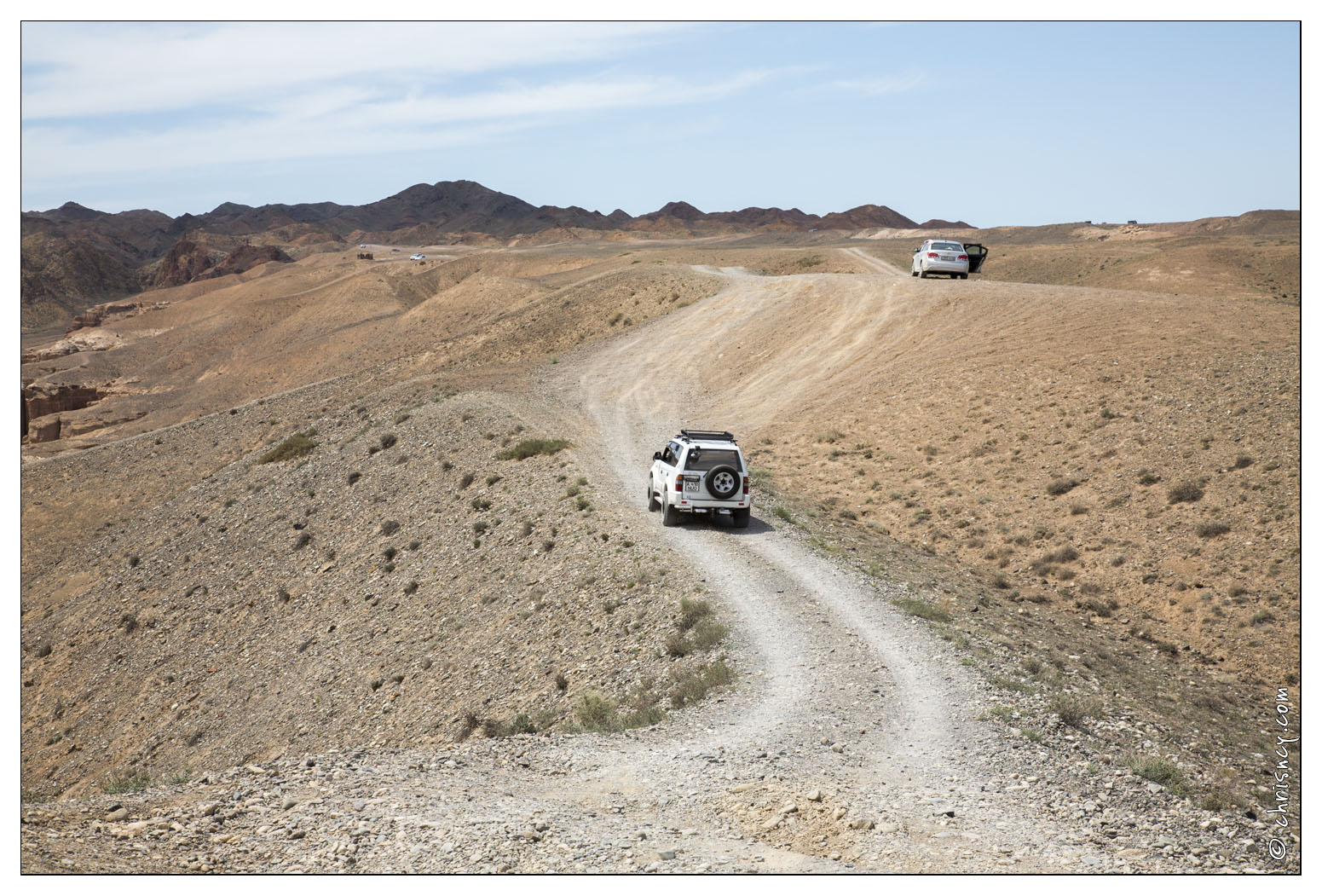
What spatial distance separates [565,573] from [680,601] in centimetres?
439

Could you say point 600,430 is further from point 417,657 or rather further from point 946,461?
point 417,657

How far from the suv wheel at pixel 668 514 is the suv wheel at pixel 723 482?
1.20 metres

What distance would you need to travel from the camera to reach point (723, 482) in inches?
925

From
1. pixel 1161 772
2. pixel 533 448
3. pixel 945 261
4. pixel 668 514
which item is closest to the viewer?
pixel 1161 772

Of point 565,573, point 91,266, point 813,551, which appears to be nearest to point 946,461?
point 813,551

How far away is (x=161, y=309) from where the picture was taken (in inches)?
4345

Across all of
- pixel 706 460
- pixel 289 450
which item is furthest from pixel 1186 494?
pixel 289 450

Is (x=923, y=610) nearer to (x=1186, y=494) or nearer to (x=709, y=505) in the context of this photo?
(x=709, y=505)

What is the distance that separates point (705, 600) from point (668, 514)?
211 inches

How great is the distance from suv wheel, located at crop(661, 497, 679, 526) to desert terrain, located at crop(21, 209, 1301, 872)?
40 centimetres

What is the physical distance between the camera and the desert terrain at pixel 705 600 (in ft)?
37.3

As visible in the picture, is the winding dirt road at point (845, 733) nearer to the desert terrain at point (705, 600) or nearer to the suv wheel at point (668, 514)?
the desert terrain at point (705, 600)

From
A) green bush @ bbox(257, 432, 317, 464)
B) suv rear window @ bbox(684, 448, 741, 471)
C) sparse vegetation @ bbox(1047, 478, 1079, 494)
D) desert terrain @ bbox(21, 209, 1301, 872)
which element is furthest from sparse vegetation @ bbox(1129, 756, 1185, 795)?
green bush @ bbox(257, 432, 317, 464)

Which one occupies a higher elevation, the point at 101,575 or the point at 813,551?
the point at 813,551
